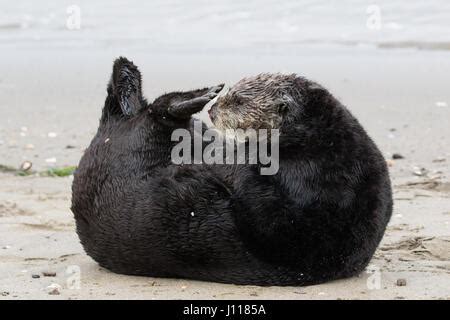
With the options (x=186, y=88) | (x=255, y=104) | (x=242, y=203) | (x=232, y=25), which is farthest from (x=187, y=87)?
(x=242, y=203)

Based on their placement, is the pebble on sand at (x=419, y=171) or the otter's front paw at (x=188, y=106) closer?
the otter's front paw at (x=188, y=106)

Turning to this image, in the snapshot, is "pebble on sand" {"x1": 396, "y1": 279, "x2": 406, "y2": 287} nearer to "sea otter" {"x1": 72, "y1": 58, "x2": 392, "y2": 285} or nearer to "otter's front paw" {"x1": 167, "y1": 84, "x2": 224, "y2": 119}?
"sea otter" {"x1": 72, "y1": 58, "x2": 392, "y2": 285}

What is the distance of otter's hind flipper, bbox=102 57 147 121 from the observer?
600 cm

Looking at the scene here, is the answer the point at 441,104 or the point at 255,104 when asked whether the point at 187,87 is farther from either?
the point at 255,104

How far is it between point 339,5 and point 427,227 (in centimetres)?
1485

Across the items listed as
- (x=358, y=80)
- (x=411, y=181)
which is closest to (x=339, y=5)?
(x=358, y=80)

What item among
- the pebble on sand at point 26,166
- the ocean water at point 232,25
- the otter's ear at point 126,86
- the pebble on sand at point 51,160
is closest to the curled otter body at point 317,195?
the otter's ear at point 126,86

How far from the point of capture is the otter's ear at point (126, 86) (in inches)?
237

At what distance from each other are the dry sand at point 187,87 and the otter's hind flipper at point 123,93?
107 centimetres

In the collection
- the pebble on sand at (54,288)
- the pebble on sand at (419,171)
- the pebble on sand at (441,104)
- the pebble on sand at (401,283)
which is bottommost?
the pebble on sand at (419,171)

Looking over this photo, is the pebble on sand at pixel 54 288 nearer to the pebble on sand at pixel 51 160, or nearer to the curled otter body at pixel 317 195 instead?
the curled otter body at pixel 317 195

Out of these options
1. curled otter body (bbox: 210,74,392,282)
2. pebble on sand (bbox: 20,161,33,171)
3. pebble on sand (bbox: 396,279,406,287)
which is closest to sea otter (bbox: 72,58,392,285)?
curled otter body (bbox: 210,74,392,282)
